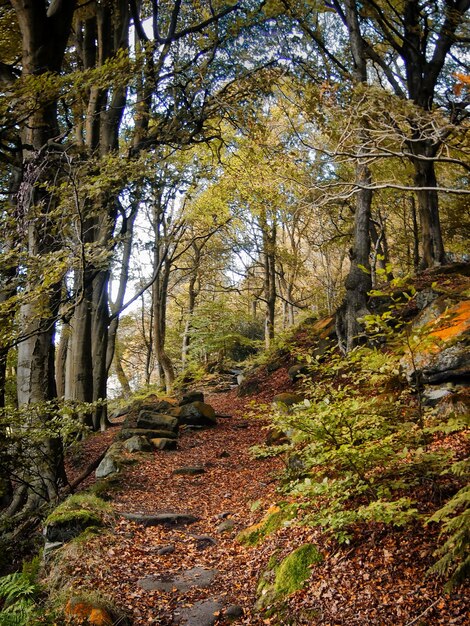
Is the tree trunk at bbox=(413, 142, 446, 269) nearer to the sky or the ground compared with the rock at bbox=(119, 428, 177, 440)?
nearer to the sky

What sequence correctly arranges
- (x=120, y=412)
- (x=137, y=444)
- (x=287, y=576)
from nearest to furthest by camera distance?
(x=287, y=576), (x=137, y=444), (x=120, y=412)

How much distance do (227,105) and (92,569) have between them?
7.07 m

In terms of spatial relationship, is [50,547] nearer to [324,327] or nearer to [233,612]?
[233,612]

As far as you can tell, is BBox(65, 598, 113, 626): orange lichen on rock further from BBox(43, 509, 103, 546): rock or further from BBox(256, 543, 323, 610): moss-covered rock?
BBox(43, 509, 103, 546): rock

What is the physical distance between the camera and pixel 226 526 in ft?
19.1

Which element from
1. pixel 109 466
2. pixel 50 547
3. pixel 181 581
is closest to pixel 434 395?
pixel 181 581

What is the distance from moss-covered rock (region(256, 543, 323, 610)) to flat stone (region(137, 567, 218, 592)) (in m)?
0.77

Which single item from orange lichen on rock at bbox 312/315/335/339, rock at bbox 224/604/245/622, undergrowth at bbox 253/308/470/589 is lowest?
rock at bbox 224/604/245/622

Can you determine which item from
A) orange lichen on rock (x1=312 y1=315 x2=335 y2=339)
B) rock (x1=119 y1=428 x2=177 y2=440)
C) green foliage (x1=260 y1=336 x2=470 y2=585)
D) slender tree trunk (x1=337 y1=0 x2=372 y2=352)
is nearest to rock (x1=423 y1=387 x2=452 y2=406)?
green foliage (x1=260 y1=336 x2=470 y2=585)

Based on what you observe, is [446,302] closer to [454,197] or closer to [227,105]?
[227,105]

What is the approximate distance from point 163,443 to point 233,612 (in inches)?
251

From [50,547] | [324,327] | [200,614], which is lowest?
[200,614]

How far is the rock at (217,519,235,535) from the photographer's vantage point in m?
5.76

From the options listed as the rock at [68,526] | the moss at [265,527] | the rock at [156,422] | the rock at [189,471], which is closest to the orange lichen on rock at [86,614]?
the rock at [68,526]
